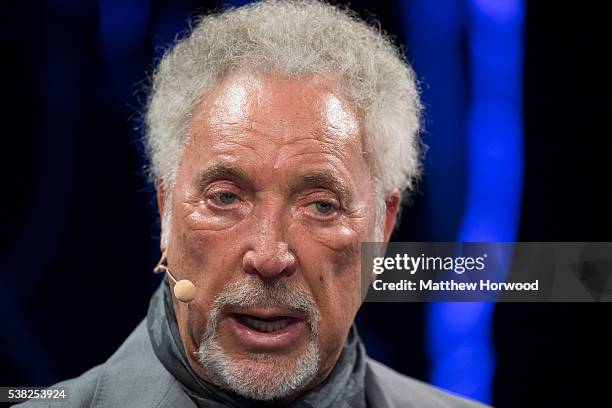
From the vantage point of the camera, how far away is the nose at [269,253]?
1.57m

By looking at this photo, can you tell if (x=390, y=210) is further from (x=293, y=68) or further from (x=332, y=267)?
(x=293, y=68)

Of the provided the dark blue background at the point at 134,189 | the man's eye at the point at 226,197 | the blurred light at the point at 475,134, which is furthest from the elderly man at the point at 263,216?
the blurred light at the point at 475,134

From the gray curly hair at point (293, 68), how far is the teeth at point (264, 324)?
1.03ft

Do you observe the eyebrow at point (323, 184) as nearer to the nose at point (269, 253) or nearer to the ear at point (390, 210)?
the nose at point (269, 253)

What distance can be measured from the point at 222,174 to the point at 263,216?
0.13 meters

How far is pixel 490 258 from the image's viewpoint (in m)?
2.13

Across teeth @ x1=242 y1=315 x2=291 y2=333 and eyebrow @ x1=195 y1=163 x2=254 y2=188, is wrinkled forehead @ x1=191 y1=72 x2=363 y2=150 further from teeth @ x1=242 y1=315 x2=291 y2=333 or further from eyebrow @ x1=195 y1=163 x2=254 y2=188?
teeth @ x1=242 y1=315 x2=291 y2=333

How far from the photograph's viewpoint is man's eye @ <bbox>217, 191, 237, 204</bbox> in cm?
164

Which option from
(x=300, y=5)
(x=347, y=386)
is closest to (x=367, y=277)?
(x=347, y=386)

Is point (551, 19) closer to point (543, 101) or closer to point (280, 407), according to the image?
point (543, 101)

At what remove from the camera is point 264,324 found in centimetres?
162

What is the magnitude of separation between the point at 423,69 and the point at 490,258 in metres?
0.64

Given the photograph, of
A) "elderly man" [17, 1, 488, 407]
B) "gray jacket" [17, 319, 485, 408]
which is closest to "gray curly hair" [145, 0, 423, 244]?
"elderly man" [17, 1, 488, 407]

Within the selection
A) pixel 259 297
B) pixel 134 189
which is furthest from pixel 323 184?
pixel 134 189
